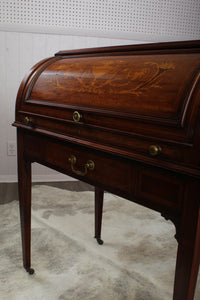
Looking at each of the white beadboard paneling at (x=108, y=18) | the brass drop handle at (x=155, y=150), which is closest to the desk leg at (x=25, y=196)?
the brass drop handle at (x=155, y=150)

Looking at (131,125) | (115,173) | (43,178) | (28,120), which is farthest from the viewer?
(43,178)

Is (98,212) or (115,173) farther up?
(115,173)

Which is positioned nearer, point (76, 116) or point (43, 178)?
point (76, 116)

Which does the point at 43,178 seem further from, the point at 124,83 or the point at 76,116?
the point at 124,83

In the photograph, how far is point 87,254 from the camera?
6.70ft

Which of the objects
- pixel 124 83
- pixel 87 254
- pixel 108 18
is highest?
pixel 108 18

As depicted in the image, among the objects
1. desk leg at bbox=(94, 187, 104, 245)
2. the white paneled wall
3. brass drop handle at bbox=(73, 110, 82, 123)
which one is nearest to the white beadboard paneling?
the white paneled wall

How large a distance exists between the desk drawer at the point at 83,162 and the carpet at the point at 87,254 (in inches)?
28.8

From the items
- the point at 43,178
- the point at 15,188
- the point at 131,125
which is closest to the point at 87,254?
the point at 131,125

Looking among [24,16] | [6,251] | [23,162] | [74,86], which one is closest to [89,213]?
[6,251]

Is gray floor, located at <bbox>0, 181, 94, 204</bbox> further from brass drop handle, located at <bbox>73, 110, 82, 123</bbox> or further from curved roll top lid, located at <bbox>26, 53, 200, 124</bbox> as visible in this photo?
brass drop handle, located at <bbox>73, 110, 82, 123</bbox>

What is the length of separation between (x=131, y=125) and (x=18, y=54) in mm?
2547

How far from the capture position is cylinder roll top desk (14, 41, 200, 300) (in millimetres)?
971

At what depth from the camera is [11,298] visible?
161 cm
